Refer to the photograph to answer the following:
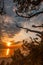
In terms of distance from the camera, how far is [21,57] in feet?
13.6

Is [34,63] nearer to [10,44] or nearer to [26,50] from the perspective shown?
[26,50]

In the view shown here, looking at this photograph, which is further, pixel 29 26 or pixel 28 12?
pixel 29 26

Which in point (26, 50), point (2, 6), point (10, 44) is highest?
point (2, 6)

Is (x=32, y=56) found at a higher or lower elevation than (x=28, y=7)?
lower

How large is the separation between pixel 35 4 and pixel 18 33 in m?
1.57

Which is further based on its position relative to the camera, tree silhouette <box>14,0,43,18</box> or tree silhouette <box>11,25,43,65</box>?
tree silhouette <box>14,0,43,18</box>

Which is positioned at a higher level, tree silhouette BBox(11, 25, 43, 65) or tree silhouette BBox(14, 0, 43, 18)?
tree silhouette BBox(14, 0, 43, 18)

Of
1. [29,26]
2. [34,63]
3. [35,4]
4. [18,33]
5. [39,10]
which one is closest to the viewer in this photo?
[34,63]

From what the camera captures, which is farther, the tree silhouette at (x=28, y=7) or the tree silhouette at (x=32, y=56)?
the tree silhouette at (x=28, y=7)

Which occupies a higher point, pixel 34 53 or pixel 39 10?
pixel 39 10

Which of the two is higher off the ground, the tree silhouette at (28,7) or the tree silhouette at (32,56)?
the tree silhouette at (28,7)

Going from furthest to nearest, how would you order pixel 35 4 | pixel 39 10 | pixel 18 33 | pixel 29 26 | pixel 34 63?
pixel 18 33 < pixel 29 26 < pixel 39 10 < pixel 35 4 < pixel 34 63

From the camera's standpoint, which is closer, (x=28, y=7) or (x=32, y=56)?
(x=32, y=56)

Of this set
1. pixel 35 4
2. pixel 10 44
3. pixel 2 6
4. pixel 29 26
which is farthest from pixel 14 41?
pixel 35 4
